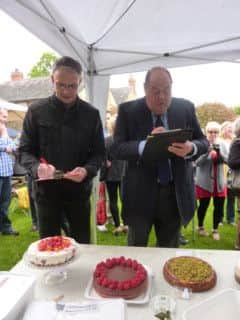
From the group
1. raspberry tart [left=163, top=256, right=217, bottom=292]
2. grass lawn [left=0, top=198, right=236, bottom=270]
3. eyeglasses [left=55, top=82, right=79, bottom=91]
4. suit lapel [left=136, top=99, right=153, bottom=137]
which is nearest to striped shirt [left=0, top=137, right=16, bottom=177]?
grass lawn [left=0, top=198, right=236, bottom=270]

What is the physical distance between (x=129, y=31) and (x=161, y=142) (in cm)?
108

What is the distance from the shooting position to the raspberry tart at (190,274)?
97 centimetres

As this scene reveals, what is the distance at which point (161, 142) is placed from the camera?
1.30 m

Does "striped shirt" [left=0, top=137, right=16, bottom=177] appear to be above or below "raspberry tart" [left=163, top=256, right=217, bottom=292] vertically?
above

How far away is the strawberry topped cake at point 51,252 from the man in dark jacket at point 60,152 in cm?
43

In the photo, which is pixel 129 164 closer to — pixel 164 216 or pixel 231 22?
pixel 164 216

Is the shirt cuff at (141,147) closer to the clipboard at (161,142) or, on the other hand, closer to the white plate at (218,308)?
the clipboard at (161,142)

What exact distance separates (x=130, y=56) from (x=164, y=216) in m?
1.51

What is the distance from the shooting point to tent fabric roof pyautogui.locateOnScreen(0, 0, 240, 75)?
162cm

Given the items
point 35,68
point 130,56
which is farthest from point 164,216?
point 35,68

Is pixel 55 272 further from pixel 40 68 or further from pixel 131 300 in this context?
pixel 40 68

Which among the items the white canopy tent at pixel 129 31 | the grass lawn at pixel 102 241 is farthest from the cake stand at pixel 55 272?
the grass lawn at pixel 102 241

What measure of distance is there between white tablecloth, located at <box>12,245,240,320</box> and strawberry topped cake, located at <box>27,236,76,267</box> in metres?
0.08

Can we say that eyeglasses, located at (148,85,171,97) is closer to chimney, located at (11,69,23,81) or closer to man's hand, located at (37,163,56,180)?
man's hand, located at (37,163,56,180)
